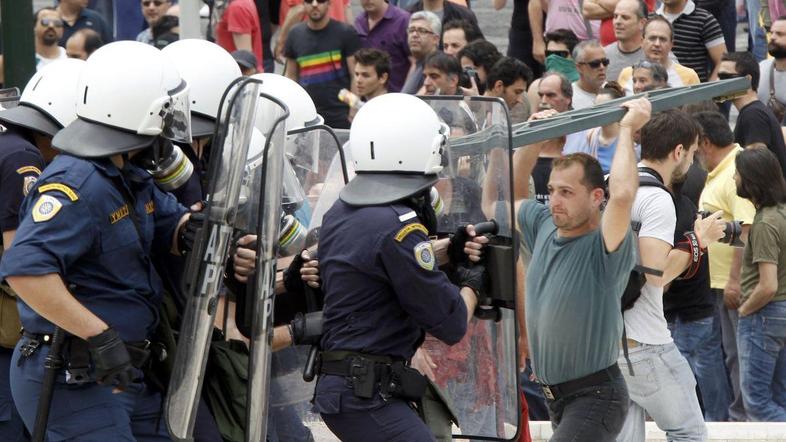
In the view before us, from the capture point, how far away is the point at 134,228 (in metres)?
4.69

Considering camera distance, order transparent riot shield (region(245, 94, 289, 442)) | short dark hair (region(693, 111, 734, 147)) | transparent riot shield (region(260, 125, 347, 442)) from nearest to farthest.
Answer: transparent riot shield (region(245, 94, 289, 442))
transparent riot shield (region(260, 125, 347, 442))
short dark hair (region(693, 111, 734, 147))

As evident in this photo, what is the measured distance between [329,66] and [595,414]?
5.58 meters

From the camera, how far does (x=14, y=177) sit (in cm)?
547

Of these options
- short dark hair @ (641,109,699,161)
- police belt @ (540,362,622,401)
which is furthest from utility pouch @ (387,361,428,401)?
short dark hair @ (641,109,699,161)

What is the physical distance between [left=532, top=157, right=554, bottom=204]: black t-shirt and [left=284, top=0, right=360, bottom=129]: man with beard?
320 centimetres

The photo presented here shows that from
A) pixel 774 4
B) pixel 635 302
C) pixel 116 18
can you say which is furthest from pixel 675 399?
pixel 116 18

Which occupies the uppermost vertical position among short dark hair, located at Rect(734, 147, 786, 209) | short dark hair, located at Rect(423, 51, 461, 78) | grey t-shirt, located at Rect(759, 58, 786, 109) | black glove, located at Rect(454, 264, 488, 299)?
short dark hair, located at Rect(423, 51, 461, 78)

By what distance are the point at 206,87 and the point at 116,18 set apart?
27.4 feet

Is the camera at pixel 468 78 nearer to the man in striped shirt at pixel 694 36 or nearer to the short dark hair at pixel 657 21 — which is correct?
the short dark hair at pixel 657 21

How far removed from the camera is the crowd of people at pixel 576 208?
471cm

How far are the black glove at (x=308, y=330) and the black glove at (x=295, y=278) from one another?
0.25 meters

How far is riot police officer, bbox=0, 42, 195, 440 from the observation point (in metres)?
4.42

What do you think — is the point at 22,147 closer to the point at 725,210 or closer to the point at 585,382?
the point at 585,382

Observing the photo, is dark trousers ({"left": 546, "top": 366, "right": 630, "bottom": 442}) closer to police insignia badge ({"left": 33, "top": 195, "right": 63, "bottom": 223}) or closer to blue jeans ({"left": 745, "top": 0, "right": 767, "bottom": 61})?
police insignia badge ({"left": 33, "top": 195, "right": 63, "bottom": 223})
